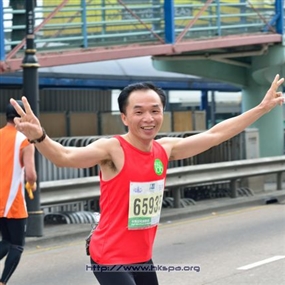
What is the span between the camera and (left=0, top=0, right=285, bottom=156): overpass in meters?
15.2

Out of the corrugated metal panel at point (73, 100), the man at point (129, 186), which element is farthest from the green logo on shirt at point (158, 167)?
the corrugated metal panel at point (73, 100)

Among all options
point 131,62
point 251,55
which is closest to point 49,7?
point 251,55

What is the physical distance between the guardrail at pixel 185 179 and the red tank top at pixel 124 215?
8.01 meters

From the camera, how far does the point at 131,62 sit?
2652 centimetres

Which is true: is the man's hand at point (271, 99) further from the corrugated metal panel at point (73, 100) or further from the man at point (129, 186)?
the corrugated metal panel at point (73, 100)

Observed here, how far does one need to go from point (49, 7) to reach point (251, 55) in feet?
23.4

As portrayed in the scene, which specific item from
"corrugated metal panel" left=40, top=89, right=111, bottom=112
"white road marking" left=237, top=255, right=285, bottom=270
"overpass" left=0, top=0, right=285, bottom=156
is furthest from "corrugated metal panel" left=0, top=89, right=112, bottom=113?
"white road marking" left=237, top=255, right=285, bottom=270

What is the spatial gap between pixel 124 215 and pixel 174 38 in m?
12.9

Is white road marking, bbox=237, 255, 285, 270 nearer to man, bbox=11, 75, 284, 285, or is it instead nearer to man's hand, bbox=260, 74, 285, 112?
man's hand, bbox=260, 74, 285, 112

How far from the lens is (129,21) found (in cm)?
1698

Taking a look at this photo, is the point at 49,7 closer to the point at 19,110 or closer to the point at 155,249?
the point at 155,249

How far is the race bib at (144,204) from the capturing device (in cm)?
→ 469

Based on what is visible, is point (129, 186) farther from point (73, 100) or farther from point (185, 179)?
point (73, 100)

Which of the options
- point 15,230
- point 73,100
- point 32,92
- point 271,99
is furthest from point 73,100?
point 271,99
